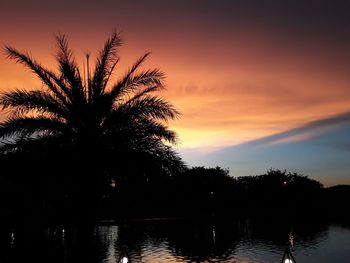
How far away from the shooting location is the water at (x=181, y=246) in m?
20.1

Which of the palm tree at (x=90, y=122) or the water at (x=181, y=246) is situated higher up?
the palm tree at (x=90, y=122)

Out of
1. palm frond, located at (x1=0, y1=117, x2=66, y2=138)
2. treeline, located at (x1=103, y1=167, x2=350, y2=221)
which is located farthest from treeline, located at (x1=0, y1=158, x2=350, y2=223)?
palm frond, located at (x1=0, y1=117, x2=66, y2=138)

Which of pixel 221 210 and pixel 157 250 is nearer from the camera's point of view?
pixel 157 250

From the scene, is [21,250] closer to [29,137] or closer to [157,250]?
[157,250]

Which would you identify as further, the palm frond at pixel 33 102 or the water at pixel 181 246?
the water at pixel 181 246

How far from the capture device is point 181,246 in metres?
24.5

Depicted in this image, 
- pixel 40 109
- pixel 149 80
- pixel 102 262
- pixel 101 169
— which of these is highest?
pixel 149 80

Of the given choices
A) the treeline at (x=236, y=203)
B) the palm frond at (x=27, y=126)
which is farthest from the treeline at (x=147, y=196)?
the palm frond at (x=27, y=126)

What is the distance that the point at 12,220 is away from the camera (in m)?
35.8

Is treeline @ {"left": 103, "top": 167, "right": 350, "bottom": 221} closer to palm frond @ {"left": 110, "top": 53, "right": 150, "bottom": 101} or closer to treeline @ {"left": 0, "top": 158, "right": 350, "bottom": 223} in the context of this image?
treeline @ {"left": 0, "top": 158, "right": 350, "bottom": 223}

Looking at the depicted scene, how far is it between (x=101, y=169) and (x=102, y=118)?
51.1 inches

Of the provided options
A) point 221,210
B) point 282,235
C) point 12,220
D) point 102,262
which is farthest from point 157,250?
point 221,210

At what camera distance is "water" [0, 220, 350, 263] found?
2006 centimetres

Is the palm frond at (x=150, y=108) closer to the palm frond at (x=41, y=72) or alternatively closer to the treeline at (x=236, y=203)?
the palm frond at (x=41, y=72)
